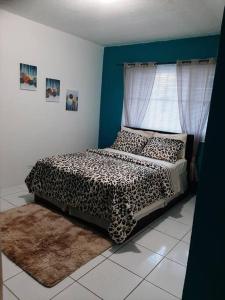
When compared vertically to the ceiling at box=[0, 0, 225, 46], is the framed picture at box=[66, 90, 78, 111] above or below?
below

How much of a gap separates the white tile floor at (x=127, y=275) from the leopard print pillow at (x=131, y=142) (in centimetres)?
141

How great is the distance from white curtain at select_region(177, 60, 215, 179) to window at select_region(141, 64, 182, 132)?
13 centimetres

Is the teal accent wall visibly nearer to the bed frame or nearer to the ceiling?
the ceiling

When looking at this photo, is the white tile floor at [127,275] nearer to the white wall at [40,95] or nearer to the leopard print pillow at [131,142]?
the leopard print pillow at [131,142]

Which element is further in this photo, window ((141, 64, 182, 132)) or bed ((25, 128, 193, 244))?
window ((141, 64, 182, 132))

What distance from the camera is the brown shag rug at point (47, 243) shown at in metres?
1.87

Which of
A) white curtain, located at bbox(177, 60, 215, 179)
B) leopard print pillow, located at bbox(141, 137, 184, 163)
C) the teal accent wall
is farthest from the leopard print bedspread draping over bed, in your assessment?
the teal accent wall

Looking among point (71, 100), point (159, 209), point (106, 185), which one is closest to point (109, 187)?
point (106, 185)

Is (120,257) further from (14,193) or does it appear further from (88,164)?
(14,193)

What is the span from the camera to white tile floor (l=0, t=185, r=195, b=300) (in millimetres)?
1663

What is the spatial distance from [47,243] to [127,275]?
0.81 m

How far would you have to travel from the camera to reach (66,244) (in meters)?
2.20

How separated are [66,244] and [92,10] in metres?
2.56

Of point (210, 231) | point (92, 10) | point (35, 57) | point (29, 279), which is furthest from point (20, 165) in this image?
point (210, 231)
